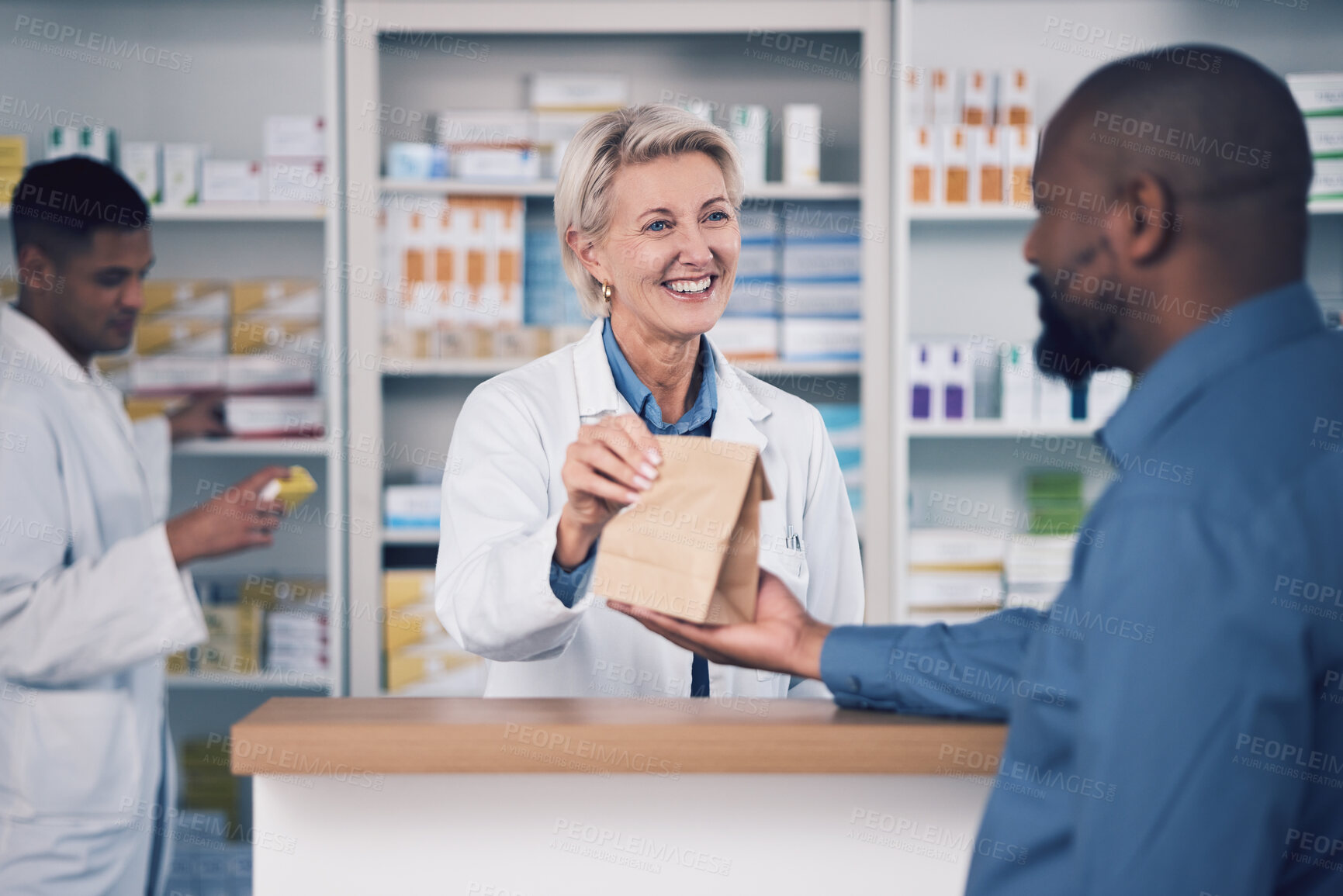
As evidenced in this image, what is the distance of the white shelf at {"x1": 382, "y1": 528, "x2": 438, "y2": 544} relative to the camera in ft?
9.68

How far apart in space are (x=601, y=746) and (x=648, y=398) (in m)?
0.72

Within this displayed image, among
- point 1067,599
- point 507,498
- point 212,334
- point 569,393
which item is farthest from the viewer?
point 212,334

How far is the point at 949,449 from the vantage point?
3.34 metres

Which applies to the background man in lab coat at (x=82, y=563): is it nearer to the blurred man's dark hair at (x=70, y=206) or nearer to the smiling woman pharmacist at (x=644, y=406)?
the blurred man's dark hair at (x=70, y=206)

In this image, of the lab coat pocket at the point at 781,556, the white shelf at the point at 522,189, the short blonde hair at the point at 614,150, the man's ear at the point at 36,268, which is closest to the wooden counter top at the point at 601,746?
the lab coat pocket at the point at 781,556

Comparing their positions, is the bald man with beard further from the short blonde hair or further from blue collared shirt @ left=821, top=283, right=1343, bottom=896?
the short blonde hair

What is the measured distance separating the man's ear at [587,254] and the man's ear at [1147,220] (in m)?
1.05

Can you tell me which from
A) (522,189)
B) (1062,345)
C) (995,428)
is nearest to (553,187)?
(522,189)

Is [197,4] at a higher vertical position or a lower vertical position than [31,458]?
higher

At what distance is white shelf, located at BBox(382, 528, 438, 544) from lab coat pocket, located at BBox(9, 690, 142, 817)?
3.25ft

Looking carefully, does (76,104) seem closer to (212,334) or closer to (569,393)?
(212,334)

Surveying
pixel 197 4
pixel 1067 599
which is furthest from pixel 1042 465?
pixel 197 4

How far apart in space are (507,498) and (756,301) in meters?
1.70

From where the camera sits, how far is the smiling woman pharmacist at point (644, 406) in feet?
4.99
